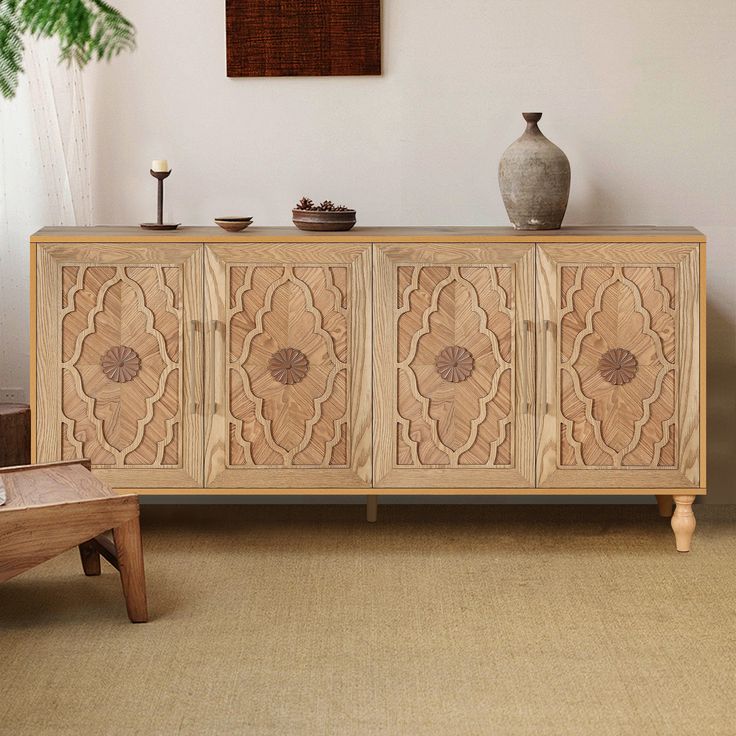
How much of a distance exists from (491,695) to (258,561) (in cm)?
108

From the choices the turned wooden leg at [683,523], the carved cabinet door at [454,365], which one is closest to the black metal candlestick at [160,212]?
the carved cabinet door at [454,365]

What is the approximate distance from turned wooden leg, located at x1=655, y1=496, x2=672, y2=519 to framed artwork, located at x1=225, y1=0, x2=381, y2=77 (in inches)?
67.0

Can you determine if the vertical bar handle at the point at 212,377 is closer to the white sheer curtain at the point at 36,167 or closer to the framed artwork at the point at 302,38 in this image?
the white sheer curtain at the point at 36,167

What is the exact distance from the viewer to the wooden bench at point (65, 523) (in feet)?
8.23

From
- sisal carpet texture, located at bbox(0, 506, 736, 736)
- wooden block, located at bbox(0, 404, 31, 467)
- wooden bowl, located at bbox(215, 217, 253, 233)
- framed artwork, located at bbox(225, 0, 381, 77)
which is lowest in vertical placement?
sisal carpet texture, located at bbox(0, 506, 736, 736)

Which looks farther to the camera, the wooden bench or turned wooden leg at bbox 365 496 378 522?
turned wooden leg at bbox 365 496 378 522

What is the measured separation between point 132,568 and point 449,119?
1.87 metres

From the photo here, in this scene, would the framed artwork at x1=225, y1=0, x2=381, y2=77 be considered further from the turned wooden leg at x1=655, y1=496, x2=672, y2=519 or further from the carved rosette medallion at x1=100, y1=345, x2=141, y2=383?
the turned wooden leg at x1=655, y1=496, x2=672, y2=519

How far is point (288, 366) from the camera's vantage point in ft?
10.4

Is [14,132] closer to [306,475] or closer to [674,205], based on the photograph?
[306,475]

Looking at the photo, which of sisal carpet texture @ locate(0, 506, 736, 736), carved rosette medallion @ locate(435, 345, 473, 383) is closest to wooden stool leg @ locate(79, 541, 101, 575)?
sisal carpet texture @ locate(0, 506, 736, 736)

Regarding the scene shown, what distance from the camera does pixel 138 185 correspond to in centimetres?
371

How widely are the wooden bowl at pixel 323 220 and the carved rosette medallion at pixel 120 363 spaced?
25.0 inches

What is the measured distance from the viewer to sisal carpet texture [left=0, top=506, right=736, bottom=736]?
7.13 feet
